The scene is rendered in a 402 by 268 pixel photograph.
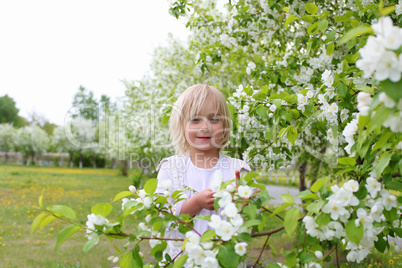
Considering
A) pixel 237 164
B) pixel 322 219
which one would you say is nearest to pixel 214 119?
pixel 237 164

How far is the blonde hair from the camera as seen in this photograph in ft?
6.67

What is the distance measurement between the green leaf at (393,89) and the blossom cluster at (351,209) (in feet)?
1.44

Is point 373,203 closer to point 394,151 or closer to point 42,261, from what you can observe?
point 394,151

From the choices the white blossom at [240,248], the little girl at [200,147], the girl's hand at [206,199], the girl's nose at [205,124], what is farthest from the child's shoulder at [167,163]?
the white blossom at [240,248]

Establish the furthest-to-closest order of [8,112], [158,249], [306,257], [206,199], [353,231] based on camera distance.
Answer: [8,112]
[206,199]
[158,249]
[306,257]
[353,231]

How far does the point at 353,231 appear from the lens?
42.3 inches

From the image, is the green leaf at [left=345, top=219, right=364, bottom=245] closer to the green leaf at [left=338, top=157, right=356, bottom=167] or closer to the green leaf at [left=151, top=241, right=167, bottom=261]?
the green leaf at [left=338, top=157, right=356, bottom=167]

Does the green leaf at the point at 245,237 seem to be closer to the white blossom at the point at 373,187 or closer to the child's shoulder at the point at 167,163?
the white blossom at the point at 373,187

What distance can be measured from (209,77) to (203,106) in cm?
523

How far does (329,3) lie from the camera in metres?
3.63

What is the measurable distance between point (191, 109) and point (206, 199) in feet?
2.15

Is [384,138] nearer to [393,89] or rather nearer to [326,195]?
[326,195]

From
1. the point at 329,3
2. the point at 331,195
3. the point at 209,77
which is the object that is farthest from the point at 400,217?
the point at 209,77

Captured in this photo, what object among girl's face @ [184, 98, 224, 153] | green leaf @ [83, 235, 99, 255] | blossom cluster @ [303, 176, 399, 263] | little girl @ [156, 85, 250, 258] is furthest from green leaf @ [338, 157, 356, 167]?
green leaf @ [83, 235, 99, 255]
